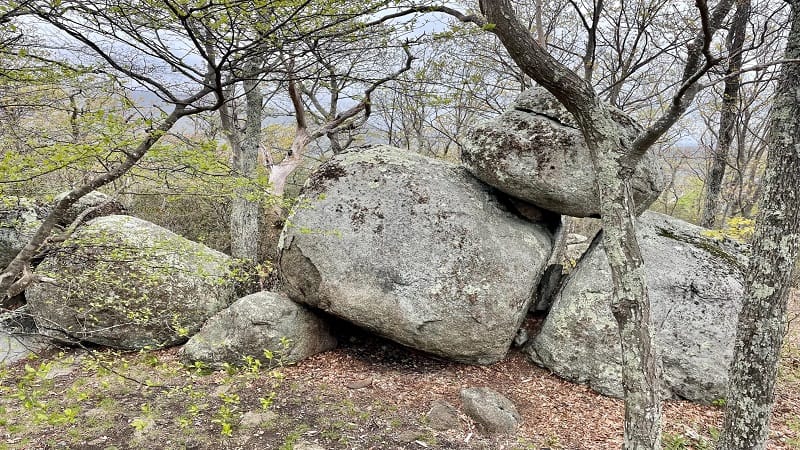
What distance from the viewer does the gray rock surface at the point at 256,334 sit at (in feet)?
21.6

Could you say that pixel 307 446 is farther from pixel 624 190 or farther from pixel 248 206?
pixel 248 206

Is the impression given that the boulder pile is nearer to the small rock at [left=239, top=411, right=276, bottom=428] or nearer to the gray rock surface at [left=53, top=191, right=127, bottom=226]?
the gray rock surface at [left=53, top=191, right=127, bottom=226]

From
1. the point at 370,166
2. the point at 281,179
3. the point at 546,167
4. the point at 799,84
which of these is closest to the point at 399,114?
the point at 281,179

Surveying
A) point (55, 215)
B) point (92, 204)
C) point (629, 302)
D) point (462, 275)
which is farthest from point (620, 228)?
point (92, 204)

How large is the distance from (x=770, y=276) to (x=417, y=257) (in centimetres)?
399

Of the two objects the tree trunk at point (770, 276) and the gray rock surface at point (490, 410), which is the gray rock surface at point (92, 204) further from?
the tree trunk at point (770, 276)

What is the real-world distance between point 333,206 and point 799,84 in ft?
18.2

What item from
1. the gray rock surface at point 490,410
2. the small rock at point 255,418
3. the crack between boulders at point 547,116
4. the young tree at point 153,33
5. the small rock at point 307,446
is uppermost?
the crack between boulders at point 547,116

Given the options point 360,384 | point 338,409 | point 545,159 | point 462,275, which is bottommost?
point 338,409

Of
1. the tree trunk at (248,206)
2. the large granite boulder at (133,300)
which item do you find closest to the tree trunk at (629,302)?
the large granite boulder at (133,300)

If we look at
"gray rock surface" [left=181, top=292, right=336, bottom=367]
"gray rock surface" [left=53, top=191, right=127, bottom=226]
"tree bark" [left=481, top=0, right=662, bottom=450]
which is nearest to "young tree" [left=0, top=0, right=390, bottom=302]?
"tree bark" [left=481, top=0, right=662, bottom=450]

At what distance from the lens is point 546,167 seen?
645 centimetres

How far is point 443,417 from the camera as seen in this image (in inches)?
216

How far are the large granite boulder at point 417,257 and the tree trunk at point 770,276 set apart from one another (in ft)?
9.41
